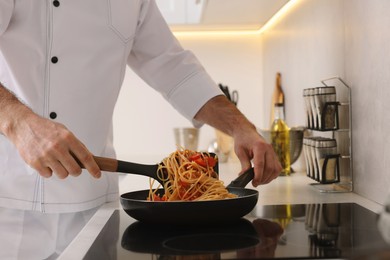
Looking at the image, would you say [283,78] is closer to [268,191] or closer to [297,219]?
[268,191]

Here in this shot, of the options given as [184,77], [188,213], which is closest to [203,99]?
[184,77]

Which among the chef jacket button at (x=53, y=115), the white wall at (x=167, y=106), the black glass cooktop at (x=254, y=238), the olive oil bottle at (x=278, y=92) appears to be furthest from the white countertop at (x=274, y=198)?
the white wall at (x=167, y=106)

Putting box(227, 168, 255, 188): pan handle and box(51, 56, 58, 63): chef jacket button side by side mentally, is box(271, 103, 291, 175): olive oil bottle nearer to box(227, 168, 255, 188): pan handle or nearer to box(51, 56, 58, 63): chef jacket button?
box(227, 168, 255, 188): pan handle

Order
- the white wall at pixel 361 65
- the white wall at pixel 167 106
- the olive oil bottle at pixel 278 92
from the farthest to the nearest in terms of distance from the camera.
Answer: the white wall at pixel 167 106 < the olive oil bottle at pixel 278 92 < the white wall at pixel 361 65

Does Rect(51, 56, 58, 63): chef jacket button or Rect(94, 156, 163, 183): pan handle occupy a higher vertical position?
Rect(51, 56, 58, 63): chef jacket button

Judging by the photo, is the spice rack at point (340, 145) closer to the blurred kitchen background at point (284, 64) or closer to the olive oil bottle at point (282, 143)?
the blurred kitchen background at point (284, 64)

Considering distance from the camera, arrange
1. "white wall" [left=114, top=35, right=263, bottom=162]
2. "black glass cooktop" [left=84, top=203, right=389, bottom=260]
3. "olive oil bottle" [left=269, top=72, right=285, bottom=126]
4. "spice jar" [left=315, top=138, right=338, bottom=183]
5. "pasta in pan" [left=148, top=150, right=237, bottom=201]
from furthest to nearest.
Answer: "white wall" [left=114, top=35, right=263, bottom=162]
"olive oil bottle" [left=269, top=72, right=285, bottom=126]
"spice jar" [left=315, top=138, right=338, bottom=183]
"pasta in pan" [left=148, top=150, right=237, bottom=201]
"black glass cooktop" [left=84, top=203, right=389, bottom=260]

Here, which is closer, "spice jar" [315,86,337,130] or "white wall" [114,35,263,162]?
"spice jar" [315,86,337,130]

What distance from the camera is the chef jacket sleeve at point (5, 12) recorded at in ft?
4.25

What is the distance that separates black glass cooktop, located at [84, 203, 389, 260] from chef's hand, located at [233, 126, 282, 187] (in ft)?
0.39

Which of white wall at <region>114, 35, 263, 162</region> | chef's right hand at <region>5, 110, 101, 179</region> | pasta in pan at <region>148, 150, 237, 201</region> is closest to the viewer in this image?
chef's right hand at <region>5, 110, 101, 179</region>

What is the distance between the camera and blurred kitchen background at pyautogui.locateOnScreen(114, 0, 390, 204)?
4.31 feet

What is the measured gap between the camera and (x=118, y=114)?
3.09 metres

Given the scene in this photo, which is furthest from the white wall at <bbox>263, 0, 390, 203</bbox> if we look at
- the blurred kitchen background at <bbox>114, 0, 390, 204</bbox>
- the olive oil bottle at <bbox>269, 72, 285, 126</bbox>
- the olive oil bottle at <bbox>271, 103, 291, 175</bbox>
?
the olive oil bottle at <bbox>269, 72, 285, 126</bbox>
